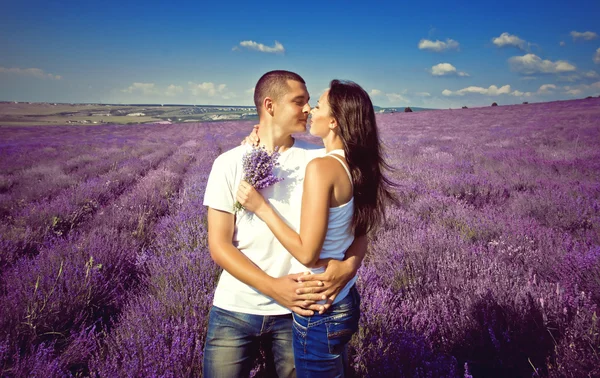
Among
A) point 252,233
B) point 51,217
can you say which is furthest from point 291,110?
point 51,217

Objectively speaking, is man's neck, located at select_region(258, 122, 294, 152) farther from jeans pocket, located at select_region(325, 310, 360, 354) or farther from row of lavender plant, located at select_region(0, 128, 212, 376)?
row of lavender plant, located at select_region(0, 128, 212, 376)

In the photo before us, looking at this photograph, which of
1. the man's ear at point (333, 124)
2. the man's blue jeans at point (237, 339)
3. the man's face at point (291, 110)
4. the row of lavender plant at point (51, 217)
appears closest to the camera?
the man's blue jeans at point (237, 339)

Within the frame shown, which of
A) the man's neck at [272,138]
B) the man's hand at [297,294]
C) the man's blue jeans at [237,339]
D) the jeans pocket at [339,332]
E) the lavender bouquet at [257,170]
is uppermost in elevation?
the man's neck at [272,138]

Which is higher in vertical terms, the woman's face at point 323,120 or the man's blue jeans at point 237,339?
the woman's face at point 323,120

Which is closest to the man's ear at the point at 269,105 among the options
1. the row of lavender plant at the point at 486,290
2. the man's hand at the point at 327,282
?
the man's hand at the point at 327,282

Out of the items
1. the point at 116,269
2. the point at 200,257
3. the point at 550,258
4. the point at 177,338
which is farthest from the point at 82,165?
the point at 550,258

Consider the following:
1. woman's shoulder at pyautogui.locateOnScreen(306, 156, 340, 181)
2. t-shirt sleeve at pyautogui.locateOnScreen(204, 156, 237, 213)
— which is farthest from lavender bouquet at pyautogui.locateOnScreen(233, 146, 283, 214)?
woman's shoulder at pyautogui.locateOnScreen(306, 156, 340, 181)

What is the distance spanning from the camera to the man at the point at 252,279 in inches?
45.1

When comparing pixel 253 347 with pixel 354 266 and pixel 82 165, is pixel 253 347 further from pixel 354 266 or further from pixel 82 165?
pixel 82 165

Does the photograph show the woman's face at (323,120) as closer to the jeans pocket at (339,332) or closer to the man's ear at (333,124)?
the man's ear at (333,124)

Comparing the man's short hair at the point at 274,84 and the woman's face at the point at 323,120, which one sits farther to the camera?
the man's short hair at the point at 274,84

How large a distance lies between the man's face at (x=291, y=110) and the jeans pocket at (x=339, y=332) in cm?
88

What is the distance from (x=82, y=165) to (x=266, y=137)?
1078 cm

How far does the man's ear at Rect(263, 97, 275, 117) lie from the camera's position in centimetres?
153
